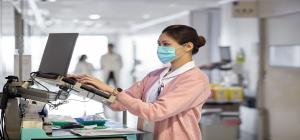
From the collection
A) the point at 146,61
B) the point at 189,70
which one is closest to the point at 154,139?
the point at 189,70

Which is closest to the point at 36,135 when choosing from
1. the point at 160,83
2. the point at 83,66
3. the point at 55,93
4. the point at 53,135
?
the point at 53,135

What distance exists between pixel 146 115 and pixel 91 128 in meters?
0.47

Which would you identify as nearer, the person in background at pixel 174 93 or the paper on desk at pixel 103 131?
the person in background at pixel 174 93

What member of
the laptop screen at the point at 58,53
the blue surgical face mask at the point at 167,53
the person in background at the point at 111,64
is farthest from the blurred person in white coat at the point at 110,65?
the blue surgical face mask at the point at 167,53

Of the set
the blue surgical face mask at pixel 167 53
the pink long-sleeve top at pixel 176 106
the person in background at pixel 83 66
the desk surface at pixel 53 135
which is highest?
the person in background at pixel 83 66

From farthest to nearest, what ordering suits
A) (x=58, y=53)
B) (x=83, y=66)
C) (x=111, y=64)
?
(x=111, y=64), (x=83, y=66), (x=58, y=53)

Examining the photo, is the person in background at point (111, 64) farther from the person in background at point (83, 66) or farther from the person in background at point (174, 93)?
the person in background at point (174, 93)

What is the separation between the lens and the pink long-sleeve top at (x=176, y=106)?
2.13 m

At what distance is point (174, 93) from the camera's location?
217 cm

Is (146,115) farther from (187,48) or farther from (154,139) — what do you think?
(187,48)

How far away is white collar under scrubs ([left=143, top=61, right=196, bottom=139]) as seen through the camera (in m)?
2.30

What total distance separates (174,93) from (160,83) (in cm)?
19

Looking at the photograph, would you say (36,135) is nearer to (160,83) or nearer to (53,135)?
(53,135)

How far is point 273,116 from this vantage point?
23.4 ft
